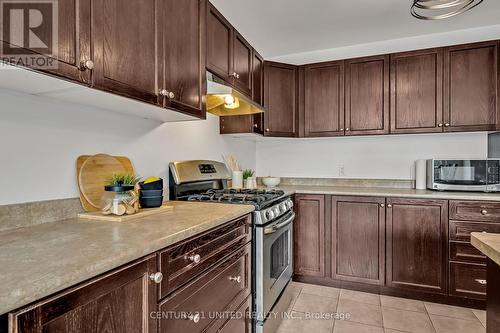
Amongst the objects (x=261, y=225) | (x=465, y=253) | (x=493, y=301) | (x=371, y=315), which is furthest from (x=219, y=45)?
(x=465, y=253)

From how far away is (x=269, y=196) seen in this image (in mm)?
2041

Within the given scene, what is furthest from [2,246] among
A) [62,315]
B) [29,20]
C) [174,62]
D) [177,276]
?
[174,62]

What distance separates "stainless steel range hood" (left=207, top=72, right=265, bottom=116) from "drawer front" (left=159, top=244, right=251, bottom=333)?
3.26 ft

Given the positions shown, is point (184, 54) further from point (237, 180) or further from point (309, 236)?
point (309, 236)

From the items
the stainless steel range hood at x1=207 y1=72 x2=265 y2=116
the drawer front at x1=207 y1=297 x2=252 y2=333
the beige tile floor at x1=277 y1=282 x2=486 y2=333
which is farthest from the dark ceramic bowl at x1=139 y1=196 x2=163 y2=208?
the beige tile floor at x1=277 y1=282 x2=486 y2=333

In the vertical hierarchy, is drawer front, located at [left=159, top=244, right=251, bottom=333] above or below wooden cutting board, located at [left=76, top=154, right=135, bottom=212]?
below

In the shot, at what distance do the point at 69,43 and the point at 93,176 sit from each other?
0.69m

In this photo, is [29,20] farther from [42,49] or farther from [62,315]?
[62,315]

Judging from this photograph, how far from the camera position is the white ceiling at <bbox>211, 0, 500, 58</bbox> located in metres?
2.19

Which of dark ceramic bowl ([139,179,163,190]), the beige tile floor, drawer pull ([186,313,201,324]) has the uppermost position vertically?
dark ceramic bowl ([139,179,163,190])

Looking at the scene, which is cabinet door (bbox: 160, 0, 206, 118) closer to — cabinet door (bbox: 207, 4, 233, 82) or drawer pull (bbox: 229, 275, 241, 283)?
cabinet door (bbox: 207, 4, 233, 82)

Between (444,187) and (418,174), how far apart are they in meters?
0.27

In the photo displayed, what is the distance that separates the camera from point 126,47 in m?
1.20

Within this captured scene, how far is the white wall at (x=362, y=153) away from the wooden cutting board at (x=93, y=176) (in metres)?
2.19
